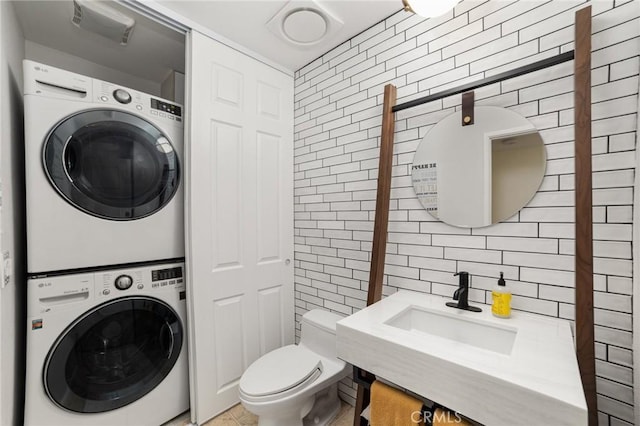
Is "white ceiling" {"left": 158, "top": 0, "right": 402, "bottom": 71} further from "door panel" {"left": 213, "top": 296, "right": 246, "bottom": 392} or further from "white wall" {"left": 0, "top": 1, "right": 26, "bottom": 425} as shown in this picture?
"door panel" {"left": 213, "top": 296, "right": 246, "bottom": 392}

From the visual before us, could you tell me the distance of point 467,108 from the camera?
4.27ft

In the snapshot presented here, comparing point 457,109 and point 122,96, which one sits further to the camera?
point 122,96

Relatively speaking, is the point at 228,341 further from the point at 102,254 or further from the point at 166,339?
the point at 102,254

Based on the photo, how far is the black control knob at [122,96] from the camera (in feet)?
4.84

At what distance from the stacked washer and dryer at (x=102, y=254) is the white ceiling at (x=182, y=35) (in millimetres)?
552

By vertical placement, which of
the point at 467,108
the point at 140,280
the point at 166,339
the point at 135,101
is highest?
the point at 135,101

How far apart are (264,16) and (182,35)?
626 millimetres

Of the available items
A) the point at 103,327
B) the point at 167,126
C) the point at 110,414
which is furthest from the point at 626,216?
the point at 110,414

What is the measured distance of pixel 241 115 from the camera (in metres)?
1.86

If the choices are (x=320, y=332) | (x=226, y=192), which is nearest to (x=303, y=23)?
(x=226, y=192)

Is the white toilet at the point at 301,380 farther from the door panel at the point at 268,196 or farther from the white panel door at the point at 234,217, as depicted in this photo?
the door panel at the point at 268,196

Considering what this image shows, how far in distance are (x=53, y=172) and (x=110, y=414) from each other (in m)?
1.27

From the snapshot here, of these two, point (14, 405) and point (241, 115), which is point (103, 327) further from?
point (241, 115)

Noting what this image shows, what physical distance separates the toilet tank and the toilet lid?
0.21ft
